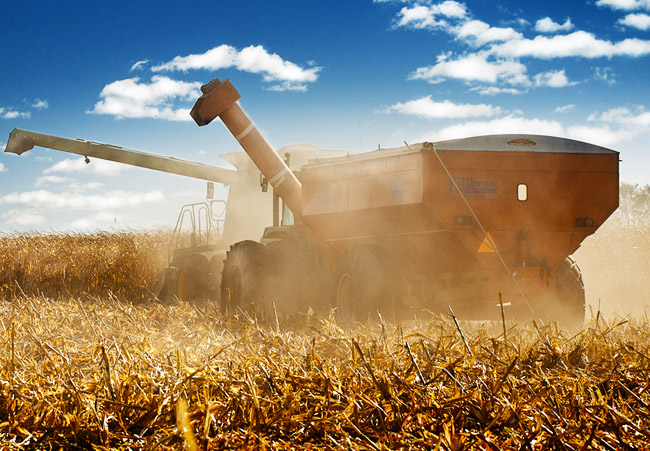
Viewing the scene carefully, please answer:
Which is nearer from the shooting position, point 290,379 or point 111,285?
point 290,379

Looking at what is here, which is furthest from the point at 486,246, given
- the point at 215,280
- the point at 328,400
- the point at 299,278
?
the point at 215,280

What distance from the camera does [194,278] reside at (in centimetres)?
1097

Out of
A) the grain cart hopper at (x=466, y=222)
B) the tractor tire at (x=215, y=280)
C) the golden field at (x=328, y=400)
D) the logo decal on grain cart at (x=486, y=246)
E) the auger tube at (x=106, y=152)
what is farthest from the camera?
the auger tube at (x=106, y=152)

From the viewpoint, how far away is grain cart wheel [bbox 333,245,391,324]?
6.74 metres

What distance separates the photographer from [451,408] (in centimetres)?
269

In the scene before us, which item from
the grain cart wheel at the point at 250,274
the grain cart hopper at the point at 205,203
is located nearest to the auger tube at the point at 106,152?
the grain cart hopper at the point at 205,203

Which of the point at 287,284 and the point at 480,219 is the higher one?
the point at 480,219

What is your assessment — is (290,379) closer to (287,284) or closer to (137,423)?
(137,423)

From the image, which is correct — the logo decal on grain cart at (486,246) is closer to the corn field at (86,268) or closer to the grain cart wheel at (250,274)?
the grain cart wheel at (250,274)

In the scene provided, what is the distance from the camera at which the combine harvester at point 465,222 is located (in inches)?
257

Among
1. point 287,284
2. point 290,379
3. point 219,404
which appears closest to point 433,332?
point 290,379

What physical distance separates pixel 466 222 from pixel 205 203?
659 cm

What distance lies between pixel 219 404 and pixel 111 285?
39.1ft

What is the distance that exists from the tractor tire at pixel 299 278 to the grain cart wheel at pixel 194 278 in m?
3.09
